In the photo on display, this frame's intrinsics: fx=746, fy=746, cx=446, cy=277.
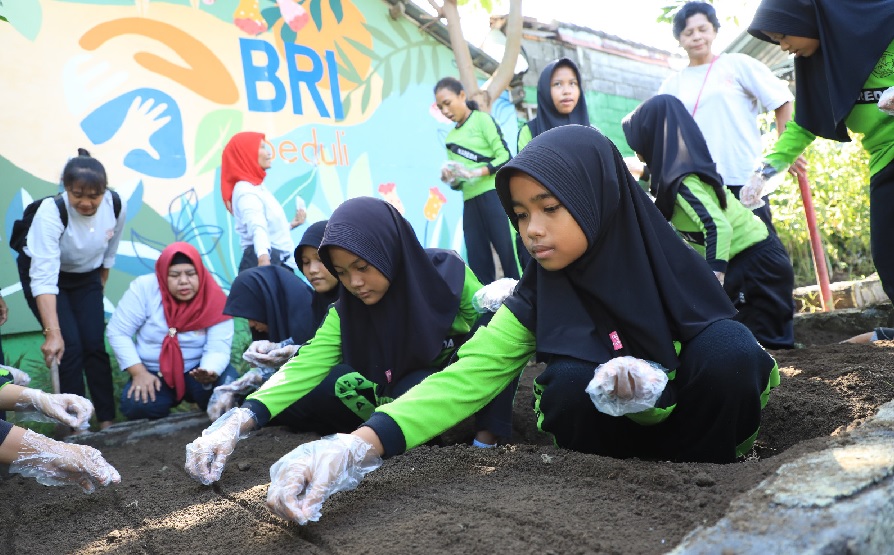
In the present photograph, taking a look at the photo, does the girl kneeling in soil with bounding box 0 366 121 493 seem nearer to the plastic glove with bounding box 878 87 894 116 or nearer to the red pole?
the plastic glove with bounding box 878 87 894 116

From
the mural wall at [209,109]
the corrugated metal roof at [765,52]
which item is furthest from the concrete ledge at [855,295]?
the corrugated metal roof at [765,52]

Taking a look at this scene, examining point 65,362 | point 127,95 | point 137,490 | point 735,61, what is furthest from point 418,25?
point 137,490

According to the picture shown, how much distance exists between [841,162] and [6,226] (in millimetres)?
5730

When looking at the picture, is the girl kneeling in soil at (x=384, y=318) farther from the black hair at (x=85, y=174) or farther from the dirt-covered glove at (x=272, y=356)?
the black hair at (x=85, y=174)

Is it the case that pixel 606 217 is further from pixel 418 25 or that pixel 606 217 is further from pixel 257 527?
pixel 418 25

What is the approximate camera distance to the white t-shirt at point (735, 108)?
147 inches

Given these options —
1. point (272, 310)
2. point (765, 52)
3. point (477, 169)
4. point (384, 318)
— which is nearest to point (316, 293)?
point (272, 310)

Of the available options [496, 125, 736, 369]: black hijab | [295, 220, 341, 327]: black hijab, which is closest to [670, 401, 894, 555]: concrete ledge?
[496, 125, 736, 369]: black hijab

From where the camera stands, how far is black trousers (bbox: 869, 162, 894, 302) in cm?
265

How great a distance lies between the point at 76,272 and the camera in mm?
3955

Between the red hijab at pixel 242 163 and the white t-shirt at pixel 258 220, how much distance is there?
108 mm

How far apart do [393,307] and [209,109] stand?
3.45 metres

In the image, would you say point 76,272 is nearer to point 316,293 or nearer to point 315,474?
point 316,293

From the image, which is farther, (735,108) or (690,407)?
(735,108)
